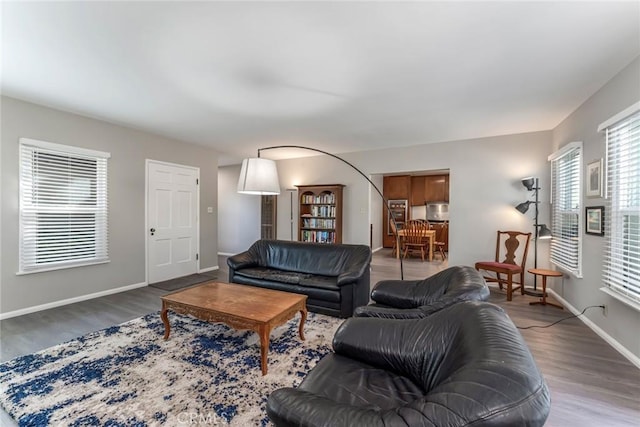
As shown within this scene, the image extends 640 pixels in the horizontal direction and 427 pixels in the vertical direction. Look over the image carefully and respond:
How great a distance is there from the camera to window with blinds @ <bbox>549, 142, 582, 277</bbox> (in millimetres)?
3303

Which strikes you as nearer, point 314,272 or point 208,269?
point 314,272

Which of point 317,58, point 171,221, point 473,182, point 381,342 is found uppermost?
point 317,58

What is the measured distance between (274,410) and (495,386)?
2.46 feet

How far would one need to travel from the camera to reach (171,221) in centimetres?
500

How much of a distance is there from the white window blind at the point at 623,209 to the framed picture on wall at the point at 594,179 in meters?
0.15

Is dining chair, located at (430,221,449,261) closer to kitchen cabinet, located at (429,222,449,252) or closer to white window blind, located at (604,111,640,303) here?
kitchen cabinet, located at (429,222,449,252)

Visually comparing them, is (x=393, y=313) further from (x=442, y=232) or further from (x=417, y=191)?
(x=417, y=191)

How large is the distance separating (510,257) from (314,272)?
3154mm

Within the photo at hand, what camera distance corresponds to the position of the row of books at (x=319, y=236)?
5965mm

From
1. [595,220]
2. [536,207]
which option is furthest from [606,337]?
[536,207]

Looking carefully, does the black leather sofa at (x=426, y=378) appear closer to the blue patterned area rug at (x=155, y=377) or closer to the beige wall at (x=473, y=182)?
the blue patterned area rug at (x=155, y=377)

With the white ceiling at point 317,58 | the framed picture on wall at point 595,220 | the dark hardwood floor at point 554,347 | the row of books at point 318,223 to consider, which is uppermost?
the white ceiling at point 317,58

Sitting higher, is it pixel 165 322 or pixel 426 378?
pixel 426 378

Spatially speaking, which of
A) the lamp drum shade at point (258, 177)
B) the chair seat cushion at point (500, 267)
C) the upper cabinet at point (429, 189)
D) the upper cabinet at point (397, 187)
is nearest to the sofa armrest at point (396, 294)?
the lamp drum shade at point (258, 177)
